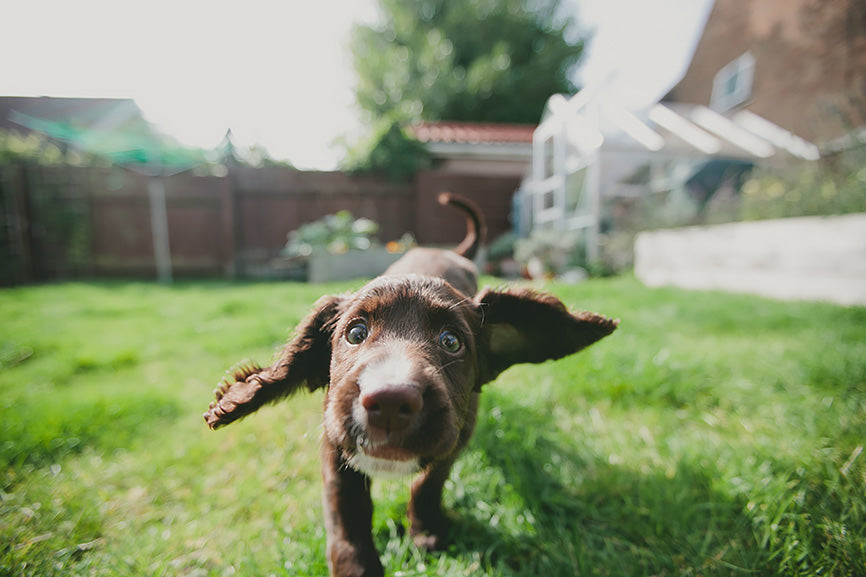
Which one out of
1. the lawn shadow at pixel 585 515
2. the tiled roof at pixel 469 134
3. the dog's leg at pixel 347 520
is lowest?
the lawn shadow at pixel 585 515

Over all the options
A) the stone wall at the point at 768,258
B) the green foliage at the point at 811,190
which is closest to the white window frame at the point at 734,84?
the green foliage at the point at 811,190

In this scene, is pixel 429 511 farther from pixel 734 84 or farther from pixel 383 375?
pixel 734 84

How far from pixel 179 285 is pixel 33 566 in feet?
27.4

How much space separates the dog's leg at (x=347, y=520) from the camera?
4.45ft

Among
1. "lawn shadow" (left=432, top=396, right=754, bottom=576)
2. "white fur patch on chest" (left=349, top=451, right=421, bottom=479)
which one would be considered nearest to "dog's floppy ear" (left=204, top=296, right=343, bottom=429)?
"white fur patch on chest" (left=349, top=451, right=421, bottom=479)

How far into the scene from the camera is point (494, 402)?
260 centimetres

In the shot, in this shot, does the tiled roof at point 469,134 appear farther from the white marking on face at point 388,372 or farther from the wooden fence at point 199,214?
the white marking on face at point 388,372

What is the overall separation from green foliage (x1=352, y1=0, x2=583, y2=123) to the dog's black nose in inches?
708

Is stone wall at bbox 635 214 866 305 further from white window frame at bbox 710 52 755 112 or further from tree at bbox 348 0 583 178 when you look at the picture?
tree at bbox 348 0 583 178

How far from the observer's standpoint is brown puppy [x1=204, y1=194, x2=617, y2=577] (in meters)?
1.15

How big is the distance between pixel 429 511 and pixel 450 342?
0.75 meters

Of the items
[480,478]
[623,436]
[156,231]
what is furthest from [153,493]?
[156,231]

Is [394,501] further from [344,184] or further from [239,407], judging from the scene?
[344,184]

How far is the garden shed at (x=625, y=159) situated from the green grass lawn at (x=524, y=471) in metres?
5.35
